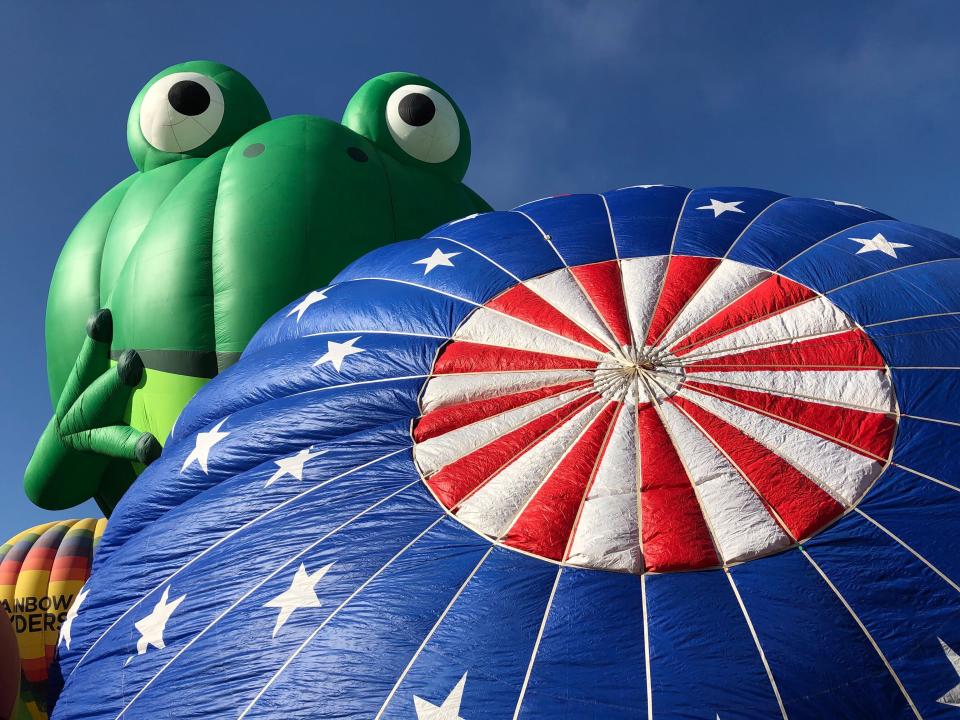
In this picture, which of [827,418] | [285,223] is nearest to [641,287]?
Answer: [827,418]

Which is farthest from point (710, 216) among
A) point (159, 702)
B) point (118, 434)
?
point (118, 434)

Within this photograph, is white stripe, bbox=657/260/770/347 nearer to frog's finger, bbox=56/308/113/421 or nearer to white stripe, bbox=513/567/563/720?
white stripe, bbox=513/567/563/720

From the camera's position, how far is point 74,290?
9.41 meters

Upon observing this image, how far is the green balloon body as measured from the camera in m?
8.16

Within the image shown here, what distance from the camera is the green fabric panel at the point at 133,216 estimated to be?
9.04 m

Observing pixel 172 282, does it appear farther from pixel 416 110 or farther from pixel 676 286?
pixel 676 286

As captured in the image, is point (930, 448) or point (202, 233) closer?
point (930, 448)

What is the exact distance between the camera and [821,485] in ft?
11.7

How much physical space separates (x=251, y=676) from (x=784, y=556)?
1.94 m

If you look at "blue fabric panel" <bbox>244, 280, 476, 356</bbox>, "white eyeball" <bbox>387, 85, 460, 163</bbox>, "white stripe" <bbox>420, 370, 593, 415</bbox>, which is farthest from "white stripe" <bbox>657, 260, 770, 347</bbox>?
"white eyeball" <bbox>387, 85, 460, 163</bbox>

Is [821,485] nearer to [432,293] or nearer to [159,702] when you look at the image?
[432,293]

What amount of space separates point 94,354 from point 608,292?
5918mm

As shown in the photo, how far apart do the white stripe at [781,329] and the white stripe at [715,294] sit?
0.50ft

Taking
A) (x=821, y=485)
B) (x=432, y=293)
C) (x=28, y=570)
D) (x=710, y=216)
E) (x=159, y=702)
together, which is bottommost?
(x=28, y=570)
